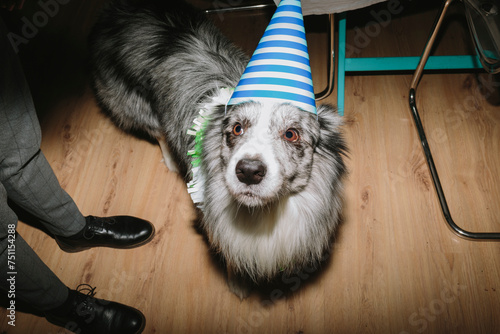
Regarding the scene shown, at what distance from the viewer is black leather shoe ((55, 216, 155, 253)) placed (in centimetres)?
169

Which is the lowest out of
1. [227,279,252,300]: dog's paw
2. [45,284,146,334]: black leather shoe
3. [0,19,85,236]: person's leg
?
[45,284,146,334]: black leather shoe

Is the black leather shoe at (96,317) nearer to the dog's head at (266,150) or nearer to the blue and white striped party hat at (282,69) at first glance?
the dog's head at (266,150)

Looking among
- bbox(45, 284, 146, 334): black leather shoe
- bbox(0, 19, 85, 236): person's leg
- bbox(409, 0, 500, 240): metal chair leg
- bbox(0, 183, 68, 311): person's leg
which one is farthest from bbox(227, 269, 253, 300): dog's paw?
bbox(409, 0, 500, 240): metal chair leg

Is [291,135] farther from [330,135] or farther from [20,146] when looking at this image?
[20,146]

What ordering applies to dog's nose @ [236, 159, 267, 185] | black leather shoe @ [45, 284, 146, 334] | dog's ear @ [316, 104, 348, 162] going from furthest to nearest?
black leather shoe @ [45, 284, 146, 334] → dog's ear @ [316, 104, 348, 162] → dog's nose @ [236, 159, 267, 185]

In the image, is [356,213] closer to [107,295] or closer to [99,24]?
[107,295]

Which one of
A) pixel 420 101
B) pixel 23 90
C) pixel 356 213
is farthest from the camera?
pixel 420 101

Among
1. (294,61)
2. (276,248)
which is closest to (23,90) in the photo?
(294,61)

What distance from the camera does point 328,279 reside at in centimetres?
165

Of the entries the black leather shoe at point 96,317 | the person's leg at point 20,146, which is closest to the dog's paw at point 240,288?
the black leather shoe at point 96,317

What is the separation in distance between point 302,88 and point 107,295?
1.41 meters

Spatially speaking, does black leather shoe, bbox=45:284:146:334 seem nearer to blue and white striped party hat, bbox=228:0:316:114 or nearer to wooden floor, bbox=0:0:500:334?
wooden floor, bbox=0:0:500:334

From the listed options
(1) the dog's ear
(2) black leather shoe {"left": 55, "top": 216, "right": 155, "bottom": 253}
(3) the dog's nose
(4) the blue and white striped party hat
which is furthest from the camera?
(2) black leather shoe {"left": 55, "top": 216, "right": 155, "bottom": 253}

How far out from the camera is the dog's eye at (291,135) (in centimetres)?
116
